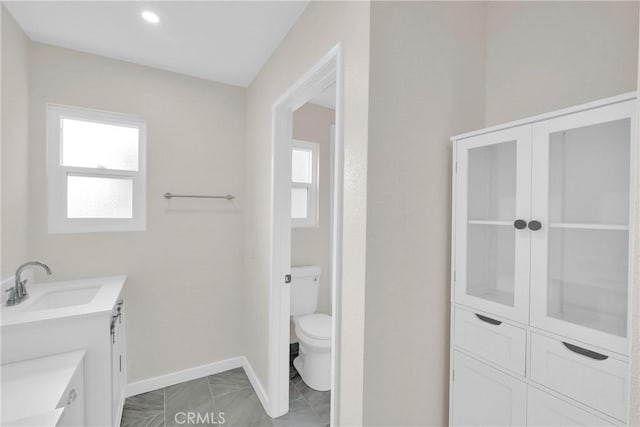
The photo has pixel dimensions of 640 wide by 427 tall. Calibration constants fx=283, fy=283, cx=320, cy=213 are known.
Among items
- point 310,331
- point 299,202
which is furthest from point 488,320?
point 299,202

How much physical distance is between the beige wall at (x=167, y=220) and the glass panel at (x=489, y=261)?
1907 millimetres

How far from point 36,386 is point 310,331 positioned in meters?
1.57

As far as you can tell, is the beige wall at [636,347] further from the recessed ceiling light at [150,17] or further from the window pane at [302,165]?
the window pane at [302,165]

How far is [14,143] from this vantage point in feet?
5.43

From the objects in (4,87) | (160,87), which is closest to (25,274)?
(4,87)

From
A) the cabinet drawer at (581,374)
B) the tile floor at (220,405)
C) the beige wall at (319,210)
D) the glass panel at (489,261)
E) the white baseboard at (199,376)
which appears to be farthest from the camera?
the beige wall at (319,210)

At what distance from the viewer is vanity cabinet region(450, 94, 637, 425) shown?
896 mm

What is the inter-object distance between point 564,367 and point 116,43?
9.53 feet

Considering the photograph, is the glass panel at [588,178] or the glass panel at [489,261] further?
the glass panel at [489,261]

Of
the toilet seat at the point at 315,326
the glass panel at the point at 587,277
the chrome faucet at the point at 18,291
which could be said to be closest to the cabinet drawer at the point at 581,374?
the glass panel at the point at 587,277

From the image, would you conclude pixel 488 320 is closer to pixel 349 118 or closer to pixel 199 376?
pixel 349 118

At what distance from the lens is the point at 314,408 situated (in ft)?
6.62

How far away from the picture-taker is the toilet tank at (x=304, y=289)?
2.61m

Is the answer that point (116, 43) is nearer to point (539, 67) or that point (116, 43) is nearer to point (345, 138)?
point (345, 138)
